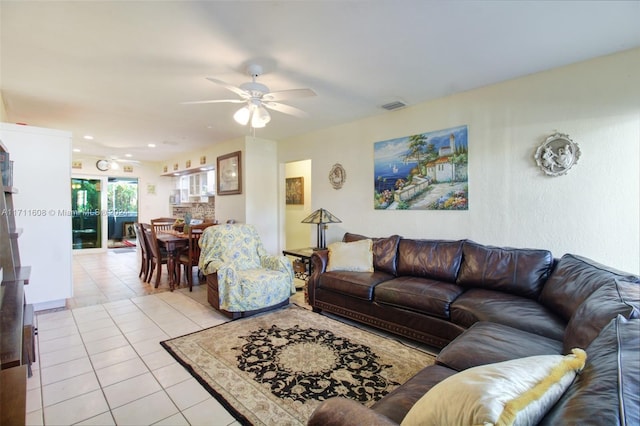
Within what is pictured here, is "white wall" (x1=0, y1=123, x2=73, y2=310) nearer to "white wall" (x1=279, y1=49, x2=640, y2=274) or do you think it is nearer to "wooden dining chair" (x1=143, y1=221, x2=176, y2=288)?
"wooden dining chair" (x1=143, y1=221, x2=176, y2=288)

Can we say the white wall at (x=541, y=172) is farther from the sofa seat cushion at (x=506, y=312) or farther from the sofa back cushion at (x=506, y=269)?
the sofa seat cushion at (x=506, y=312)

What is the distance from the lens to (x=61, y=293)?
11.8 feet

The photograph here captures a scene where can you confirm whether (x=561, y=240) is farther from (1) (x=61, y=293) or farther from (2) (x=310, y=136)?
(1) (x=61, y=293)

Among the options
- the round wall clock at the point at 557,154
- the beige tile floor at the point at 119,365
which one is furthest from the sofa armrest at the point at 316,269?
the round wall clock at the point at 557,154

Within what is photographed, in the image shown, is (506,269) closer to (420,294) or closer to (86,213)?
(420,294)

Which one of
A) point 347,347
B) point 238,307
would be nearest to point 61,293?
point 238,307

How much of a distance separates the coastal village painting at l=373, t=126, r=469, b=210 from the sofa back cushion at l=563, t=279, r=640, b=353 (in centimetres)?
178

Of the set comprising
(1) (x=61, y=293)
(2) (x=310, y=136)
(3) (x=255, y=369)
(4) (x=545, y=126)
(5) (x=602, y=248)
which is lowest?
(3) (x=255, y=369)

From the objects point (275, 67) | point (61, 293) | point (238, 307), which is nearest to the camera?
point (275, 67)

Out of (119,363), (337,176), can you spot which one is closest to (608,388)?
(119,363)

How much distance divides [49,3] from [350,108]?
114 inches

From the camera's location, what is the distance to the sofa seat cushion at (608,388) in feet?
2.06

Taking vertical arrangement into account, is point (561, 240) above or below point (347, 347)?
above

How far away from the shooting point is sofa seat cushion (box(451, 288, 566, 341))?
1.94 m
